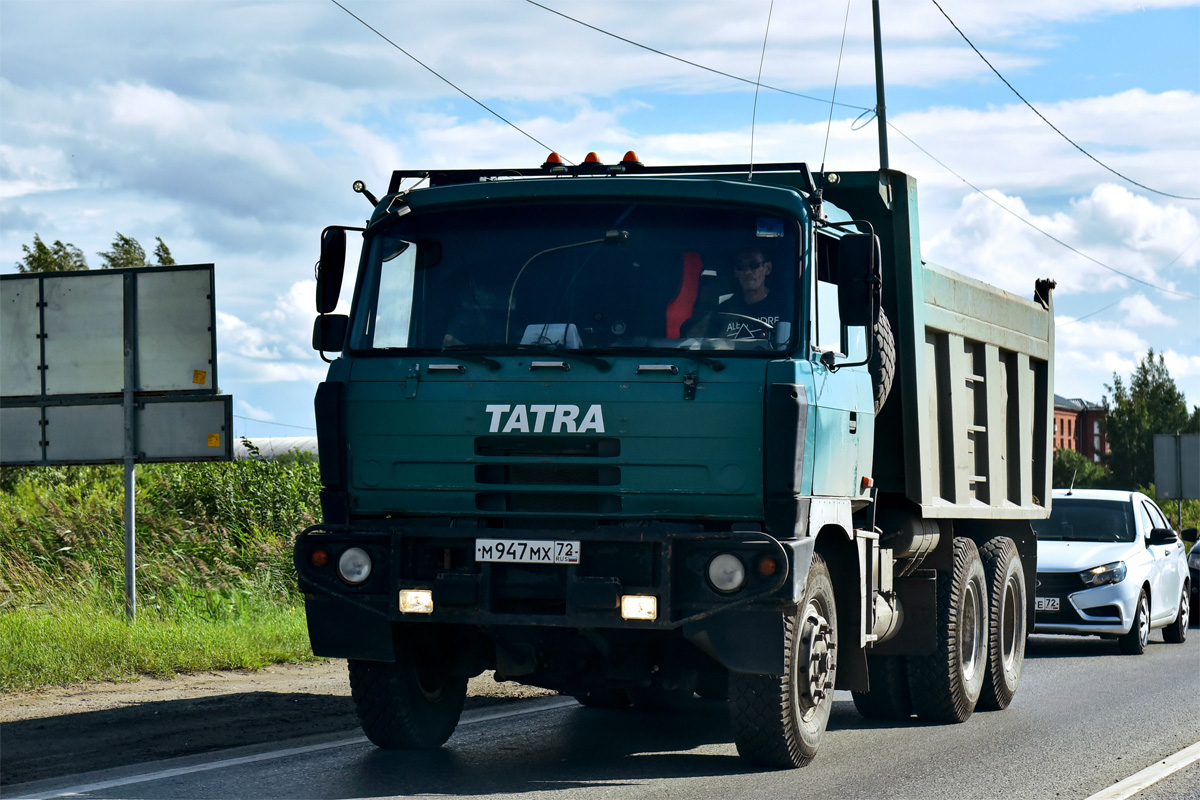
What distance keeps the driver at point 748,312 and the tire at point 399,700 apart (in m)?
2.30

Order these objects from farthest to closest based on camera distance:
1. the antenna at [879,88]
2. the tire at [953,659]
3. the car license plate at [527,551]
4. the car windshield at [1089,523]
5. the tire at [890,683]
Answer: the antenna at [879,88] → the car windshield at [1089,523] → the tire at [890,683] → the tire at [953,659] → the car license plate at [527,551]

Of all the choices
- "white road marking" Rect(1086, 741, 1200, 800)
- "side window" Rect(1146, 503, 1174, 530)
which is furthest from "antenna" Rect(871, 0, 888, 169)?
"white road marking" Rect(1086, 741, 1200, 800)

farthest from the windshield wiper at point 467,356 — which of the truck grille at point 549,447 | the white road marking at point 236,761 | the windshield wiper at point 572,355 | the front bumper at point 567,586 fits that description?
the white road marking at point 236,761

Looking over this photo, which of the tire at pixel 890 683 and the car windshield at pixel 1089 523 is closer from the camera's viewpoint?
the tire at pixel 890 683

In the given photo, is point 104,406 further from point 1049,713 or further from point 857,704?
point 1049,713

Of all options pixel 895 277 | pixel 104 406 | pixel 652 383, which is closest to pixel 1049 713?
pixel 895 277

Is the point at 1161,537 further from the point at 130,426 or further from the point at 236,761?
the point at 236,761

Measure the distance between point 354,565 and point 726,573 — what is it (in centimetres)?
176

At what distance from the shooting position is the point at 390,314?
7.29m

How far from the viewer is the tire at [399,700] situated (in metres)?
7.64

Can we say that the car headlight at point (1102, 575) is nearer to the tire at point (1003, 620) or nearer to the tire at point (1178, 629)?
the tire at point (1178, 629)

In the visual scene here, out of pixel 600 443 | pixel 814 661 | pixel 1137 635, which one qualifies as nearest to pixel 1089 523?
pixel 1137 635

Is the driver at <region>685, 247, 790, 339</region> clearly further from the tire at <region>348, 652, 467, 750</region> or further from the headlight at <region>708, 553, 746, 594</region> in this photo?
the tire at <region>348, 652, 467, 750</region>

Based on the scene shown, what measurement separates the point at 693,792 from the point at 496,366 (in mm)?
2146
